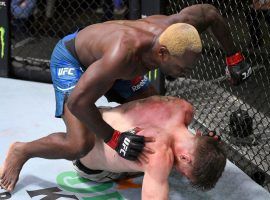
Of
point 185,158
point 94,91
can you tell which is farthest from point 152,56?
point 185,158

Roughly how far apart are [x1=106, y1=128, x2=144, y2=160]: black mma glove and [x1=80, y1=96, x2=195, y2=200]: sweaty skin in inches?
1.7

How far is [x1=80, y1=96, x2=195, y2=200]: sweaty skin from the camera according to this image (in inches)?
62.2

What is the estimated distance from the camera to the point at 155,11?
2803mm

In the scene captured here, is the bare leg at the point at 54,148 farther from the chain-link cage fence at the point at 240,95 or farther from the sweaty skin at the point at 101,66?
the chain-link cage fence at the point at 240,95

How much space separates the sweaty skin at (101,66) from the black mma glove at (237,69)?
4 centimetres

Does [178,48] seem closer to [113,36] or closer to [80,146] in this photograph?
[113,36]

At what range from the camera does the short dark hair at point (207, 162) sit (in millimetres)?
1526

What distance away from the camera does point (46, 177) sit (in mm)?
2020

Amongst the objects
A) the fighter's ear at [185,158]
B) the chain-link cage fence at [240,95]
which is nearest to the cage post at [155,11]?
the chain-link cage fence at [240,95]

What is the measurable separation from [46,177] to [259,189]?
3.02 feet

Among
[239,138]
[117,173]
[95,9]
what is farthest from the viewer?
[95,9]

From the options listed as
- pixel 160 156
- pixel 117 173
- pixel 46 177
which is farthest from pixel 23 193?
pixel 160 156

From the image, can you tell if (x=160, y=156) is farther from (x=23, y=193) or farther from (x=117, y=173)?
(x=23, y=193)

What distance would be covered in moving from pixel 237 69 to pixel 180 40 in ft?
1.77
